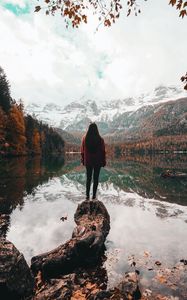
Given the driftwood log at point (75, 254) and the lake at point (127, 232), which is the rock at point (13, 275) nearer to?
the driftwood log at point (75, 254)

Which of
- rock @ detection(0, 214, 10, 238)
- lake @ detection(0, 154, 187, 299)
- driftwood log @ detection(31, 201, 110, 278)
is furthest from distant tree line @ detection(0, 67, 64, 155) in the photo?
driftwood log @ detection(31, 201, 110, 278)

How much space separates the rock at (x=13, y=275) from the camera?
6.69m

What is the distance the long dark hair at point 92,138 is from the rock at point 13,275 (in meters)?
7.36

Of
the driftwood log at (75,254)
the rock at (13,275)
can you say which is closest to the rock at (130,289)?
the driftwood log at (75,254)

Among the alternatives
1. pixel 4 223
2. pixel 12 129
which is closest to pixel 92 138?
pixel 4 223

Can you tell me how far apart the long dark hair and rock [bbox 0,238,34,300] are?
7.36 meters

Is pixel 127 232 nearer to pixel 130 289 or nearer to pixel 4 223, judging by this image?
pixel 4 223

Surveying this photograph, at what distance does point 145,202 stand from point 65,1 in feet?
56.9

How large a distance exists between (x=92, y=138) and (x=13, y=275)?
323 inches

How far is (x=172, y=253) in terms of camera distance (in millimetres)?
10375

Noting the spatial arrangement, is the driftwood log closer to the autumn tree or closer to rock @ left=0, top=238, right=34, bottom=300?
rock @ left=0, top=238, right=34, bottom=300

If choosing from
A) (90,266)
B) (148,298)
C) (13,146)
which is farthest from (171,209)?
(13,146)

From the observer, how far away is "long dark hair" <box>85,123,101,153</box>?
45.6 feet

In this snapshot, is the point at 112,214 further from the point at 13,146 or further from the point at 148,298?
the point at 13,146
